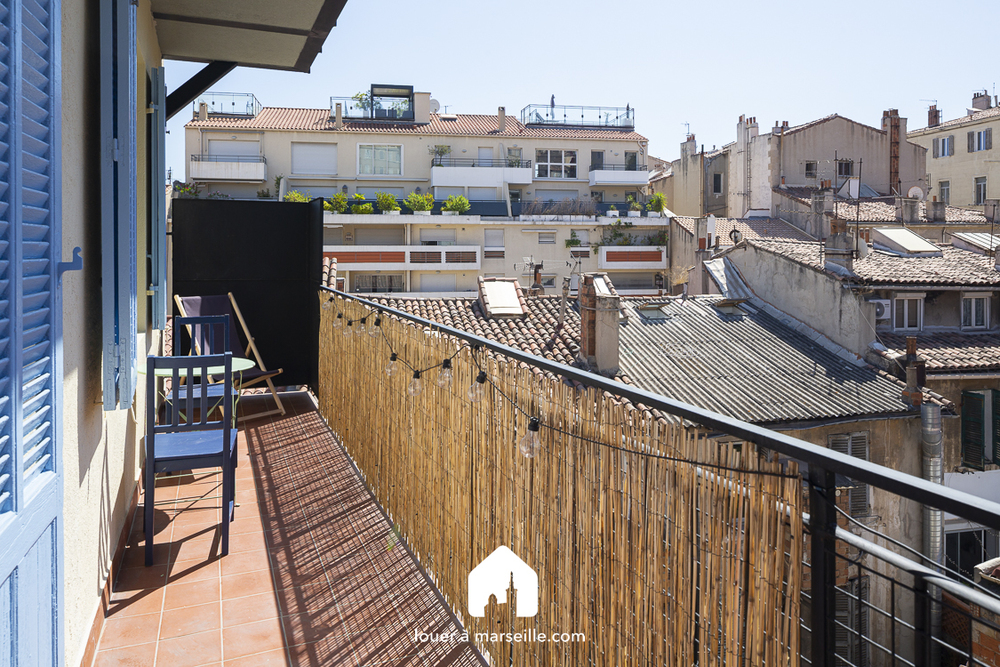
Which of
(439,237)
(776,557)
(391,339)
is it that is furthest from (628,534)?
(439,237)

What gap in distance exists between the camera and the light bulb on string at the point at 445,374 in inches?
115

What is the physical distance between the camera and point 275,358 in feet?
27.0

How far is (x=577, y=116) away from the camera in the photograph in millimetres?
37531

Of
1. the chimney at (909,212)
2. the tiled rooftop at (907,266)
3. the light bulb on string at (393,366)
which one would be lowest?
the light bulb on string at (393,366)

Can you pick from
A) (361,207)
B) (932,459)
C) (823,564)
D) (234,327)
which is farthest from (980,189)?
(823,564)

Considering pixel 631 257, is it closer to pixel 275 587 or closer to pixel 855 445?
pixel 855 445

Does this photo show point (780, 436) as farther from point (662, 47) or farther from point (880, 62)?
point (880, 62)

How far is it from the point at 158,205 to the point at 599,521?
374 centimetres

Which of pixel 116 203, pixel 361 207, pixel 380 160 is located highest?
pixel 380 160

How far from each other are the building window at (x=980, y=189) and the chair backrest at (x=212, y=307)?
116 ft

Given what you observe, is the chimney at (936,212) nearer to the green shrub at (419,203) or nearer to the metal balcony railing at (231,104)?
the green shrub at (419,203)

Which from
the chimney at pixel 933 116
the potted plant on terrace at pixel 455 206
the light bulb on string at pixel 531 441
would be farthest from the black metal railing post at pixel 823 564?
the chimney at pixel 933 116

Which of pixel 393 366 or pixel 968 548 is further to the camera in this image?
pixel 968 548

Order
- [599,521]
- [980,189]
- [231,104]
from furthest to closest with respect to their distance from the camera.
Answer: [231,104], [980,189], [599,521]
